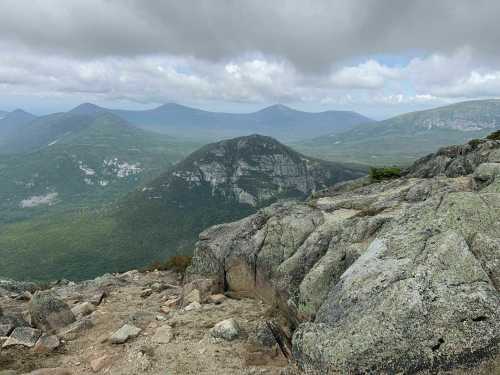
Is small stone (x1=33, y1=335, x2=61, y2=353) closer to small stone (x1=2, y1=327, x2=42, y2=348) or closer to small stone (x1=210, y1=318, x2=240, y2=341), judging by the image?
small stone (x1=2, y1=327, x2=42, y2=348)

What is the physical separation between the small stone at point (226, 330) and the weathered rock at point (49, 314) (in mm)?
10511

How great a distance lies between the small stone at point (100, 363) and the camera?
16.0 meters

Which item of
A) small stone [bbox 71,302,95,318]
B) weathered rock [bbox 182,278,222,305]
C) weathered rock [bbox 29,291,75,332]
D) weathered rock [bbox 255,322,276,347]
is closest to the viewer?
weathered rock [bbox 255,322,276,347]

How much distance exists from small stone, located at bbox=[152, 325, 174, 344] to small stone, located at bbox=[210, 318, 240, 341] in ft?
7.21

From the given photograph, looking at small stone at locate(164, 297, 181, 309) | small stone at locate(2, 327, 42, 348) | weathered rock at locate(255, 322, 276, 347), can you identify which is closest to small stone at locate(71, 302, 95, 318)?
small stone at locate(2, 327, 42, 348)

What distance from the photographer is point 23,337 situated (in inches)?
750

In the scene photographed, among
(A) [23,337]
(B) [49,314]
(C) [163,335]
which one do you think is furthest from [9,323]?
(C) [163,335]

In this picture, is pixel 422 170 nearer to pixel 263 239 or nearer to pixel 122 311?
pixel 263 239

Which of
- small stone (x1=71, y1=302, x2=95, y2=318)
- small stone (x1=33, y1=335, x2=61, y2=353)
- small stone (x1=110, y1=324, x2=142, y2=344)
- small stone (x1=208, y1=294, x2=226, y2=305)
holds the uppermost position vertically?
small stone (x1=110, y1=324, x2=142, y2=344)

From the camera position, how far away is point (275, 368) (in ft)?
48.3

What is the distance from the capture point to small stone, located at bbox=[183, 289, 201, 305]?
23.8m

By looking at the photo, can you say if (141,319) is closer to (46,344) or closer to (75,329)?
(75,329)

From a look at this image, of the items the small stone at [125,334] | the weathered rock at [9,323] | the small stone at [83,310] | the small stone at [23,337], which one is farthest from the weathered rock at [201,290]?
the weathered rock at [9,323]

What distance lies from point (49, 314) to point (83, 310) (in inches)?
105
